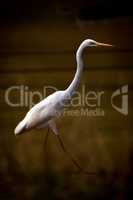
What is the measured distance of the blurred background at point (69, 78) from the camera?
5.23 meters

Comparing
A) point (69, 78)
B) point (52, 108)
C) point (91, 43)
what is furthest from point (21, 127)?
point (91, 43)

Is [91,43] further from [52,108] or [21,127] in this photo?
[21,127]

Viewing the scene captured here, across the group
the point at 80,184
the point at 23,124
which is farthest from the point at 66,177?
the point at 23,124

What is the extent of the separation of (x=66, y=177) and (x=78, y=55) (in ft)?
3.30

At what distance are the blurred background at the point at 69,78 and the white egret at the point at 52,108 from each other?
0.14 feet

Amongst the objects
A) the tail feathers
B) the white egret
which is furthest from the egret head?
the tail feathers

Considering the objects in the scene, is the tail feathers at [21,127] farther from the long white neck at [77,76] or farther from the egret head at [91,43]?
the egret head at [91,43]

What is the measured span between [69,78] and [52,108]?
0.28 metres

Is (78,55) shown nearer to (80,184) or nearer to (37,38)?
(37,38)

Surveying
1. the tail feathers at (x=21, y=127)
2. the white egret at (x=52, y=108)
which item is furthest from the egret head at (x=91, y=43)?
the tail feathers at (x=21, y=127)

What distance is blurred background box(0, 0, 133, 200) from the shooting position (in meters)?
5.23

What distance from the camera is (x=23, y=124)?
530cm

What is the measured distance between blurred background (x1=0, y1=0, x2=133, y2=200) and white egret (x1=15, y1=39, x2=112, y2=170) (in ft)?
0.14

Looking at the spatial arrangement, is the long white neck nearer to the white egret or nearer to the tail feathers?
the white egret
